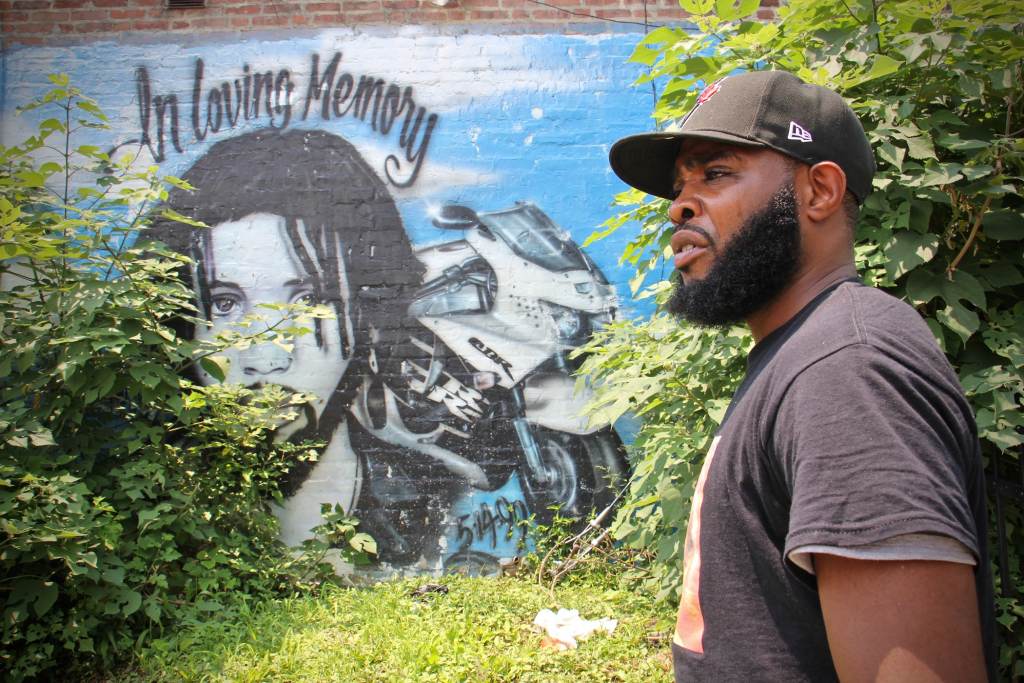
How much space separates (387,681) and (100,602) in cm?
144

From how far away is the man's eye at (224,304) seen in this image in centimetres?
Answer: 479

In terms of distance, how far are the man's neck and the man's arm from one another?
1.57 ft

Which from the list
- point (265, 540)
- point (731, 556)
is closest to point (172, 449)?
point (265, 540)

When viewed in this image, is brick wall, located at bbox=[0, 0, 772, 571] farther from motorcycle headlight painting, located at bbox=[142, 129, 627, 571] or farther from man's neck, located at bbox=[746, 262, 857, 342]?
man's neck, located at bbox=[746, 262, 857, 342]

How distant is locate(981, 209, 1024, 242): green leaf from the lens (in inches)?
84.7

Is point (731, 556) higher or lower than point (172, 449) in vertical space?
higher

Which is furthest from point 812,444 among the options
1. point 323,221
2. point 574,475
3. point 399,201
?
point 323,221

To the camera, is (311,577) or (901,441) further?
(311,577)

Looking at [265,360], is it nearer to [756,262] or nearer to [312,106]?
[312,106]

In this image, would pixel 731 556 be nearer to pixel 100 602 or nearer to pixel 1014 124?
pixel 1014 124

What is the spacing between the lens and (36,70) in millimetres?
4871

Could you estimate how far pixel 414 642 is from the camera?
3.48 meters

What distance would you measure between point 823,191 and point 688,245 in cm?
25

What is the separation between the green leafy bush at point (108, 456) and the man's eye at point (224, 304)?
482 mm
